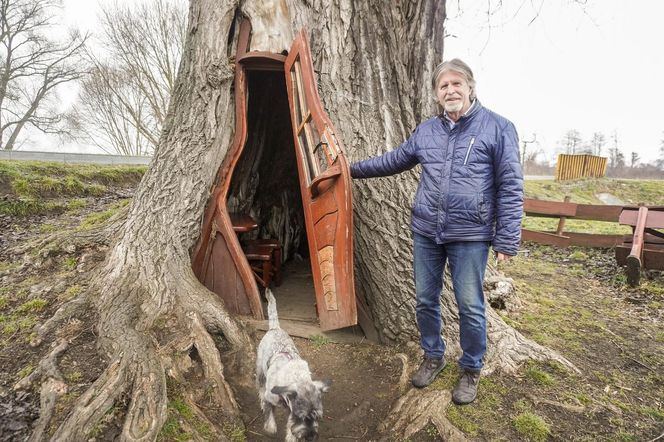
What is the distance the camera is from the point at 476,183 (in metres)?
2.40

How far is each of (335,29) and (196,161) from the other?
76.3 inches

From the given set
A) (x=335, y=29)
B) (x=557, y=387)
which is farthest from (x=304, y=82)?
(x=557, y=387)

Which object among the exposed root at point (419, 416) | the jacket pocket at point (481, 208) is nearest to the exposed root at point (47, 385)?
the exposed root at point (419, 416)

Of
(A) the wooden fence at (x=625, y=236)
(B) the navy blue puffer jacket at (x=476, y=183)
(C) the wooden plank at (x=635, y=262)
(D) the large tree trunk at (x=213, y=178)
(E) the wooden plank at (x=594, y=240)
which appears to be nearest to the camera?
(B) the navy blue puffer jacket at (x=476, y=183)

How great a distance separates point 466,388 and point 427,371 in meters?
0.30

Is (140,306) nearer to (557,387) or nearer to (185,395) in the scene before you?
(185,395)

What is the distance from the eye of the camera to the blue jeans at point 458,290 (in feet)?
8.20

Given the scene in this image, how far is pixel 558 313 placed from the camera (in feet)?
15.4

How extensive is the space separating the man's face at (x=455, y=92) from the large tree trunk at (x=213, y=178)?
1.20 metres

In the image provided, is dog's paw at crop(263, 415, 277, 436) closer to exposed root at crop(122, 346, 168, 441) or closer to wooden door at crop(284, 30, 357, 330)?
exposed root at crop(122, 346, 168, 441)

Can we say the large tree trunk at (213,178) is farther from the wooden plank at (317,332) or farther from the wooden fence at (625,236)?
the wooden fence at (625,236)

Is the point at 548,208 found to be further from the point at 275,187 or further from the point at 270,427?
the point at 270,427

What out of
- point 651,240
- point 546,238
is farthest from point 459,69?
point 546,238

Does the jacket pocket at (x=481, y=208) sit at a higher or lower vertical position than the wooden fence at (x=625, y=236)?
higher
